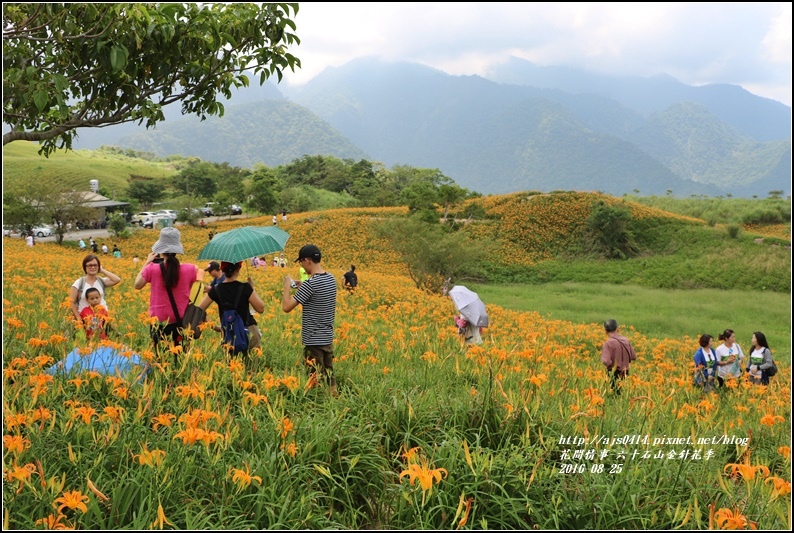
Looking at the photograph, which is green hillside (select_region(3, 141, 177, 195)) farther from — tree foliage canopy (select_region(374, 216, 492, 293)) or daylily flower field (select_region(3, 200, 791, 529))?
daylily flower field (select_region(3, 200, 791, 529))

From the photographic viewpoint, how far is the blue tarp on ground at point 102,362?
2.84 m

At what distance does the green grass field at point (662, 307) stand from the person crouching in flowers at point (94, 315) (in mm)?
11289

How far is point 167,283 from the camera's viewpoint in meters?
3.61

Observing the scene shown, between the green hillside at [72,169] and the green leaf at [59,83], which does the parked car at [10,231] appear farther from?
the green leaf at [59,83]

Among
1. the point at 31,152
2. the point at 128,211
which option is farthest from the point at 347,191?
the point at 31,152

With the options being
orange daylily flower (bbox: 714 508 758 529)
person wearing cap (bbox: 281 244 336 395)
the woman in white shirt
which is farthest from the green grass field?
orange daylily flower (bbox: 714 508 758 529)

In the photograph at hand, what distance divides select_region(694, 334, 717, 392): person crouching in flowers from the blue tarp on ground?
211 inches

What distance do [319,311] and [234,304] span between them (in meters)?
0.60

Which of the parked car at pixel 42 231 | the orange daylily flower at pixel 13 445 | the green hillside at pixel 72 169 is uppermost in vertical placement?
the green hillside at pixel 72 169

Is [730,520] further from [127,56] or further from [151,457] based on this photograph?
[127,56]

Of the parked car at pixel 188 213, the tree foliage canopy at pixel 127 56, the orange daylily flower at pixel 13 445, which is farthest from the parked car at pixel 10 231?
the orange daylily flower at pixel 13 445

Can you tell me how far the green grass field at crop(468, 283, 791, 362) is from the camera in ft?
43.1

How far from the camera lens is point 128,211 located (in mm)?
43719

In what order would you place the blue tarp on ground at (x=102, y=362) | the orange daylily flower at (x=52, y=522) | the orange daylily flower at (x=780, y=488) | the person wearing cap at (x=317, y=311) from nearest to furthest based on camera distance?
the orange daylily flower at (x=52, y=522)
the orange daylily flower at (x=780, y=488)
the blue tarp on ground at (x=102, y=362)
the person wearing cap at (x=317, y=311)
